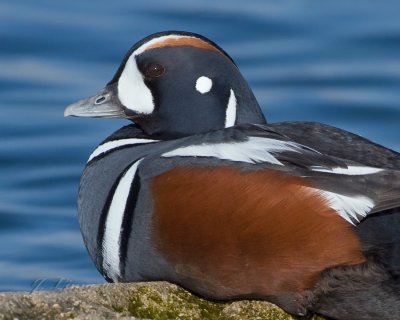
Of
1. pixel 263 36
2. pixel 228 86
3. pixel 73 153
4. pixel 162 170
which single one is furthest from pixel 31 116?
pixel 162 170

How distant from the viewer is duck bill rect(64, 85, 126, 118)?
6.96 meters

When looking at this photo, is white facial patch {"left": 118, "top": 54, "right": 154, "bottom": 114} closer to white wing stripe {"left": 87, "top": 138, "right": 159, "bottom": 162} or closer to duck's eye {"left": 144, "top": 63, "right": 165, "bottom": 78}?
duck's eye {"left": 144, "top": 63, "right": 165, "bottom": 78}

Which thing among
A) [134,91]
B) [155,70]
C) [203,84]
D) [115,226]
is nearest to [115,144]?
[134,91]

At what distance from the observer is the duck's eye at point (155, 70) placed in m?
6.63

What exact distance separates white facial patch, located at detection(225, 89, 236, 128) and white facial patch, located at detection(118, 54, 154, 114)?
1.38ft

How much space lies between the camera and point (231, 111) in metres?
6.60

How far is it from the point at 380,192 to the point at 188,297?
38.7 inches

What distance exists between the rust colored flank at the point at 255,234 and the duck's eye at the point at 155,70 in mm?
1195

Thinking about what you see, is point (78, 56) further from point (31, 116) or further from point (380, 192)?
point (380, 192)

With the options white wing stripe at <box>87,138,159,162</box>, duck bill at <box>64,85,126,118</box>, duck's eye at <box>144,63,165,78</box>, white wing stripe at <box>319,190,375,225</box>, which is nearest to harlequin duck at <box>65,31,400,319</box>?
white wing stripe at <box>319,190,375,225</box>

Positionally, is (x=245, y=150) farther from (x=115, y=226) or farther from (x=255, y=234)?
(x=115, y=226)

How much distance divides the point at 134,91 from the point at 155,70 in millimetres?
226

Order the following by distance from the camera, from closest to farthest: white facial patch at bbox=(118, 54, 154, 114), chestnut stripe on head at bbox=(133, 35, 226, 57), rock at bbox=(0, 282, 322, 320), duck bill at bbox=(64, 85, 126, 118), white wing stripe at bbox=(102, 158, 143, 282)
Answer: rock at bbox=(0, 282, 322, 320), white wing stripe at bbox=(102, 158, 143, 282), chestnut stripe on head at bbox=(133, 35, 226, 57), white facial patch at bbox=(118, 54, 154, 114), duck bill at bbox=(64, 85, 126, 118)

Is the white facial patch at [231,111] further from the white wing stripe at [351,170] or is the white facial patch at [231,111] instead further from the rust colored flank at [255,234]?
the white wing stripe at [351,170]
